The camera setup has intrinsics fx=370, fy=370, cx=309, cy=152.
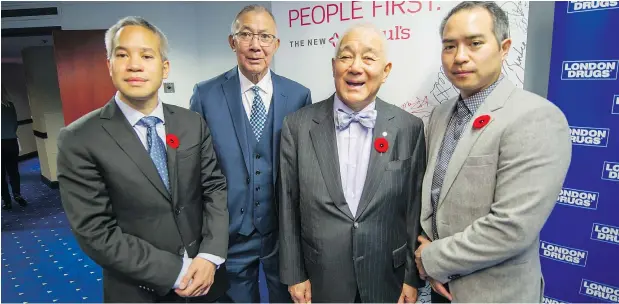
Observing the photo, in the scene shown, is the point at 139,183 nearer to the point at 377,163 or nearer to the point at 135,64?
the point at 135,64

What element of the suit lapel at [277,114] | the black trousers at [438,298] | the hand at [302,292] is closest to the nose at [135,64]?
the suit lapel at [277,114]

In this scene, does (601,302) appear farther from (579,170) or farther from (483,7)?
(483,7)

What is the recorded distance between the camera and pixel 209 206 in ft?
5.83

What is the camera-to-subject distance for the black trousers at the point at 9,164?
18.3ft

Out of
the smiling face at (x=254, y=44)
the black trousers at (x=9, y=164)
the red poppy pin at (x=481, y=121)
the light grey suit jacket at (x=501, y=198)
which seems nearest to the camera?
the light grey suit jacket at (x=501, y=198)

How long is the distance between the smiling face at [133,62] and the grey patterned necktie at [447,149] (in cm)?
128

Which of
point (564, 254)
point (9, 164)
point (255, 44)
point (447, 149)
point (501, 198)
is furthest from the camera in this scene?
point (9, 164)

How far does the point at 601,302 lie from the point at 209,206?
2.48 meters

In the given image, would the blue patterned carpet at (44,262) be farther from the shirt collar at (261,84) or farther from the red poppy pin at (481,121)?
the shirt collar at (261,84)

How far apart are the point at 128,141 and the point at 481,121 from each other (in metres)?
1.43

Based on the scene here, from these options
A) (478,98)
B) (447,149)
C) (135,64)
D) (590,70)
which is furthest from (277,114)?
(590,70)

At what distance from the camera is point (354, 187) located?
1692 millimetres

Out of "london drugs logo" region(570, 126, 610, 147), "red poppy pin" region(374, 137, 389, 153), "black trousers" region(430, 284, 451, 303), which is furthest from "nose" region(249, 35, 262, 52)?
"london drugs logo" region(570, 126, 610, 147)

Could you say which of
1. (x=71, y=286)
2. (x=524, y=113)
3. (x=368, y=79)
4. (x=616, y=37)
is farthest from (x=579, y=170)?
(x=71, y=286)
